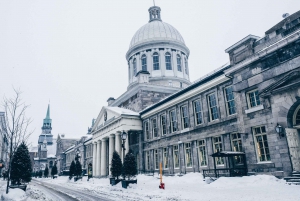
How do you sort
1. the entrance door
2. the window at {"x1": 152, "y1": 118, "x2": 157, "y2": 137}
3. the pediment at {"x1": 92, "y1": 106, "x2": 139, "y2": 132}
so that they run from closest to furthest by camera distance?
the entrance door → the window at {"x1": 152, "y1": 118, "x2": 157, "y2": 137} → the pediment at {"x1": 92, "y1": 106, "x2": 139, "y2": 132}

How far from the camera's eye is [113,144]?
123 feet

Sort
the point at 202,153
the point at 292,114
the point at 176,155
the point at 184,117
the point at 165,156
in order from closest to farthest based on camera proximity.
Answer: the point at 292,114, the point at 202,153, the point at 184,117, the point at 176,155, the point at 165,156

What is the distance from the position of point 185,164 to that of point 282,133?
12011mm

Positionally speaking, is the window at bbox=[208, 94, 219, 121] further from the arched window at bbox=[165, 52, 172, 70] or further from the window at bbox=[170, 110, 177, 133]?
the arched window at bbox=[165, 52, 172, 70]

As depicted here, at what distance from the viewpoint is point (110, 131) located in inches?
1485

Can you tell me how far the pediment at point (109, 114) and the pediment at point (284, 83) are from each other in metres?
21.3

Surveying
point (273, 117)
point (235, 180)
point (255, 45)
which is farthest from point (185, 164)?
point (255, 45)

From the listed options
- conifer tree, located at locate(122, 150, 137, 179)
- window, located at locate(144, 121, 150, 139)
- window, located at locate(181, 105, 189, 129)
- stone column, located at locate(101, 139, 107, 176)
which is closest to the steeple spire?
stone column, located at locate(101, 139, 107, 176)

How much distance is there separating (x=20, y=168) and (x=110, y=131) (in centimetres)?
2033

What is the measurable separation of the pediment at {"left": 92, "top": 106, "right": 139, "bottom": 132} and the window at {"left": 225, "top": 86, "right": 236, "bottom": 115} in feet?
52.5

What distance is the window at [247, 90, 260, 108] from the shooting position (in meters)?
17.6

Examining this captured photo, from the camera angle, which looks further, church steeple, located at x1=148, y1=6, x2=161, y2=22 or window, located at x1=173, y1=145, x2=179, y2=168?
church steeple, located at x1=148, y1=6, x2=161, y2=22

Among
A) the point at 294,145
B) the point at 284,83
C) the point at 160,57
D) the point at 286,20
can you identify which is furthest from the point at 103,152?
the point at 286,20

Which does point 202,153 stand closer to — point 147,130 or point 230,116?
point 230,116
